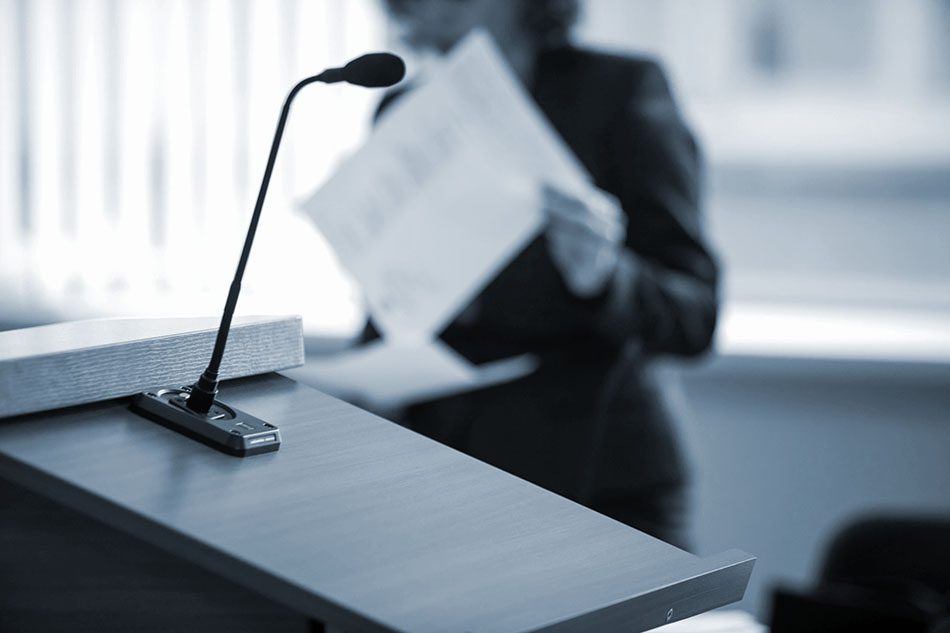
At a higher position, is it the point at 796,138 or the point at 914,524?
the point at 796,138

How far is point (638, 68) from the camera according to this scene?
1.95m

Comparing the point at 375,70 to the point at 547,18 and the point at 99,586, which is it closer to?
the point at 99,586

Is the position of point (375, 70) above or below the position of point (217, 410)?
above

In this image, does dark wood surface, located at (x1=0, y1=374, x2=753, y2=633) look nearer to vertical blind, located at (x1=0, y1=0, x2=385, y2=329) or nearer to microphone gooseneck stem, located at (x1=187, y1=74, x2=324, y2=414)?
microphone gooseneck stem, located at (x1=187, y1=74, x2=324, y2=414)

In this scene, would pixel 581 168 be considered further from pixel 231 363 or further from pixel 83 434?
pixel 83 434

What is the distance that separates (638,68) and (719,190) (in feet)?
4.35

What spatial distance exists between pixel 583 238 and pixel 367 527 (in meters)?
1.01

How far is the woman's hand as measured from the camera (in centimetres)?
160

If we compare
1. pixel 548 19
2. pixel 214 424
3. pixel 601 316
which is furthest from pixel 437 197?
pixel 214 424

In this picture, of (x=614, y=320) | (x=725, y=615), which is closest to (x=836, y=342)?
(x=614, y=320)

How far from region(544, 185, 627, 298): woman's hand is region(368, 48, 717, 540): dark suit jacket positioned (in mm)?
36

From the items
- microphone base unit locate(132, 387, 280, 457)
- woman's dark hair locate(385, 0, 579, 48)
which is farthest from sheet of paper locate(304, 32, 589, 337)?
microphone base unit locate(132, 387, 280, 457)

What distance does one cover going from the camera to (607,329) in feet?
5.86

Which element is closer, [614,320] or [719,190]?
[614,320]
